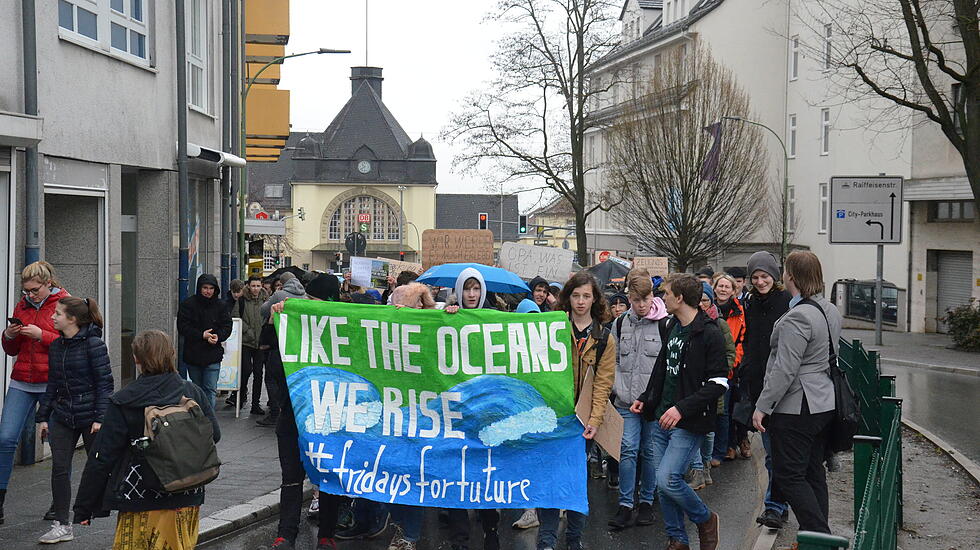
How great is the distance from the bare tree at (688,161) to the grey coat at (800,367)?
1331 inches

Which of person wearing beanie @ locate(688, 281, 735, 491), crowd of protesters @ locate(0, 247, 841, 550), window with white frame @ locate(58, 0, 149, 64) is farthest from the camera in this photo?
→ window with white frame @ locate(58, 0, 149, 64)

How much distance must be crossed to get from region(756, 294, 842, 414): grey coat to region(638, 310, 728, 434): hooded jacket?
22.9 inches

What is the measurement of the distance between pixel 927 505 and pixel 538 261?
12.8m

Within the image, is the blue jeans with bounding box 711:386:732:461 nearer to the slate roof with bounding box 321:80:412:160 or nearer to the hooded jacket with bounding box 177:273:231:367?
the hooded jacket with bounding box 177:273:231:367

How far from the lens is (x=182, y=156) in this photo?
15742mm

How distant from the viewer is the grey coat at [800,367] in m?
6.52

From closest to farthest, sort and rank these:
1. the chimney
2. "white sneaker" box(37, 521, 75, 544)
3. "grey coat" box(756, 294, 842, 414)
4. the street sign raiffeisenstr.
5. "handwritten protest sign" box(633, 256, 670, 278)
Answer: "grey coat" box(756, 294, 842, 414) < "white sneaker" box(37, 521, 75, 544) < the street sign raiffeisenstr. < "handwritten protest sign" box(633, 256, 670, 278) < the chimney

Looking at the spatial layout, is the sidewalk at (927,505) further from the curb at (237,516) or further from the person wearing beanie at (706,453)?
the curb at (237,516)

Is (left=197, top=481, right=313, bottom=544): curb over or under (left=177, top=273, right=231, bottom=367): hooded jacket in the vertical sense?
under

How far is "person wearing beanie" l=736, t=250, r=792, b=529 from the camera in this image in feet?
26.8

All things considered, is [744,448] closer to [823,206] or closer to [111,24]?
[111,24]

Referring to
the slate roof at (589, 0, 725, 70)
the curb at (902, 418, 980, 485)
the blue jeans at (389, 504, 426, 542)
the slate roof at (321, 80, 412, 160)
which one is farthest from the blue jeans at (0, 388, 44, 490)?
the slate roof at (321, 80, 412, 160)

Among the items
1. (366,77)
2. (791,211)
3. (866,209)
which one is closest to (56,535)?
(866,209)

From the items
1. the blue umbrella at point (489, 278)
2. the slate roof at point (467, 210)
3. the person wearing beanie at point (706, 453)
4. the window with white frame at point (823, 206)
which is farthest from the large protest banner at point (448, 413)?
the slate roof at point (467, 210)
